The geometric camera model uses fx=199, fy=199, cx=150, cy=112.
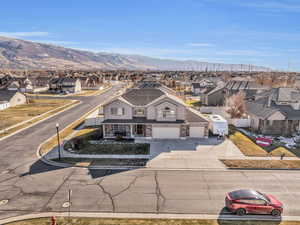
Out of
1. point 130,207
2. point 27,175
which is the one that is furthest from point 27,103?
point 130,207

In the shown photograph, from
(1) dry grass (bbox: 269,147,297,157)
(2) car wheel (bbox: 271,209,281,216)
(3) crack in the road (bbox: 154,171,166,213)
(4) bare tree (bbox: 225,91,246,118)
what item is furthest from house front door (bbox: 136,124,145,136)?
(4) bare tree (bbox: 225,91,246,118)

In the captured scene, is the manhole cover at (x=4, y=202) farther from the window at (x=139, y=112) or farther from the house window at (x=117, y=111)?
the window at (x=139, y=112)

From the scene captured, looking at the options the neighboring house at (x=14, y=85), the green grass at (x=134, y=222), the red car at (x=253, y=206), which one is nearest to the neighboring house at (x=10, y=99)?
the neighboring house at (x=14, y=85)

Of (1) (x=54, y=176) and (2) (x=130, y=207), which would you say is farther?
(1) (x=54, y=176)

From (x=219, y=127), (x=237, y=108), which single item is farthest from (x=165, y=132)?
(x=237, y=108)

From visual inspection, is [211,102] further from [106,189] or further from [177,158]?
[106,189]

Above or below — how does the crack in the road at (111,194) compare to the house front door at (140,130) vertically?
below
